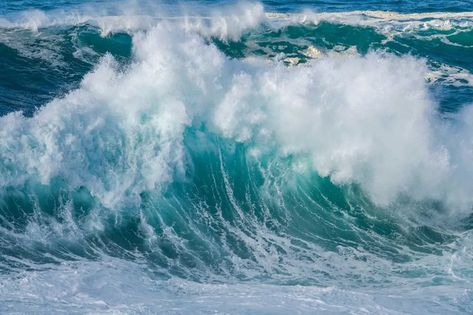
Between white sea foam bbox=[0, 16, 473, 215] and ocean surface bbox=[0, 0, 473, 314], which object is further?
white sea foam bbox=[0, 16, 473, 215]

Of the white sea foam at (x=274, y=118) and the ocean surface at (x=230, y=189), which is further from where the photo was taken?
the white sea foam at (x=274, y=118)

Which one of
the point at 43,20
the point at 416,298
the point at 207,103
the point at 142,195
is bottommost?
the point at 416,298

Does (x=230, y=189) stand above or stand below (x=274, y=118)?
below

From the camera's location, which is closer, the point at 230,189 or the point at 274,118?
the point at 230,189

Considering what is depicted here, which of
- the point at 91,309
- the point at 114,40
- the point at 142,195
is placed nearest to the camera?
the point at 91,309

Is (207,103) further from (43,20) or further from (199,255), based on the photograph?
(43,20)

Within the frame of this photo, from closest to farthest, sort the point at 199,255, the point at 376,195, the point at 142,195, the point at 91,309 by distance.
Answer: the point at 91,309
the point at 199,255
the point at 142,195
the point at 376,195

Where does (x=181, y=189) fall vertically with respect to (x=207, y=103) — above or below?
below

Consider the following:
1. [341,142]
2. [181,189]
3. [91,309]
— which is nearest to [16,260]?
[91,309]
